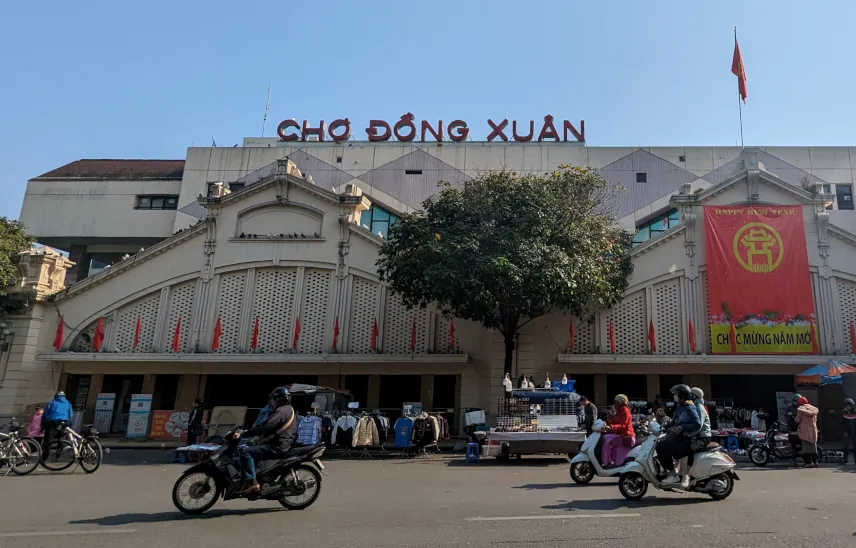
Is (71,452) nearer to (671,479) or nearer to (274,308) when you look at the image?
(274,308)

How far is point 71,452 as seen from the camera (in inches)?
480

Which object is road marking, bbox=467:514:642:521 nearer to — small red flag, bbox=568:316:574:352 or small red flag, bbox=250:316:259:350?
small red flag, bbox=568:316:574:352

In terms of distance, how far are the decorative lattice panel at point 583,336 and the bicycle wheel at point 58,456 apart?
15.2 meters

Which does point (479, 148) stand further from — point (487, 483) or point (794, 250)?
point (487, 483)

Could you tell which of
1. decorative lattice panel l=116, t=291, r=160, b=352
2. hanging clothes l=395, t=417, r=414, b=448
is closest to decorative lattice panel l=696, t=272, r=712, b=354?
hanging clothes l=395, t=417, r=414, b=448

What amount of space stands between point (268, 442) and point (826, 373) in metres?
16.6

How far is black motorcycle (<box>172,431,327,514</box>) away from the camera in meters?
7.53

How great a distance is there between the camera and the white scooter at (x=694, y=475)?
8.20 m

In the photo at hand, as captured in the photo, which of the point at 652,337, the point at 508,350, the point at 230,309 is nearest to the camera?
the point at 508,350

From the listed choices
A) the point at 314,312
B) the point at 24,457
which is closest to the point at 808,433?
the point at 314,312

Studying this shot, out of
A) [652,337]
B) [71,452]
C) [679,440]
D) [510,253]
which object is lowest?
[71,452]

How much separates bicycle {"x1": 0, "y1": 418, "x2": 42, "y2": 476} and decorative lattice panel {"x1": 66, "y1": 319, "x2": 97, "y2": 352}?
37.1 ft

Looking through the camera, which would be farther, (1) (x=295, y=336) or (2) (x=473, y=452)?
(1) (x=295, y=336)

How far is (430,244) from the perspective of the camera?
17.7m
